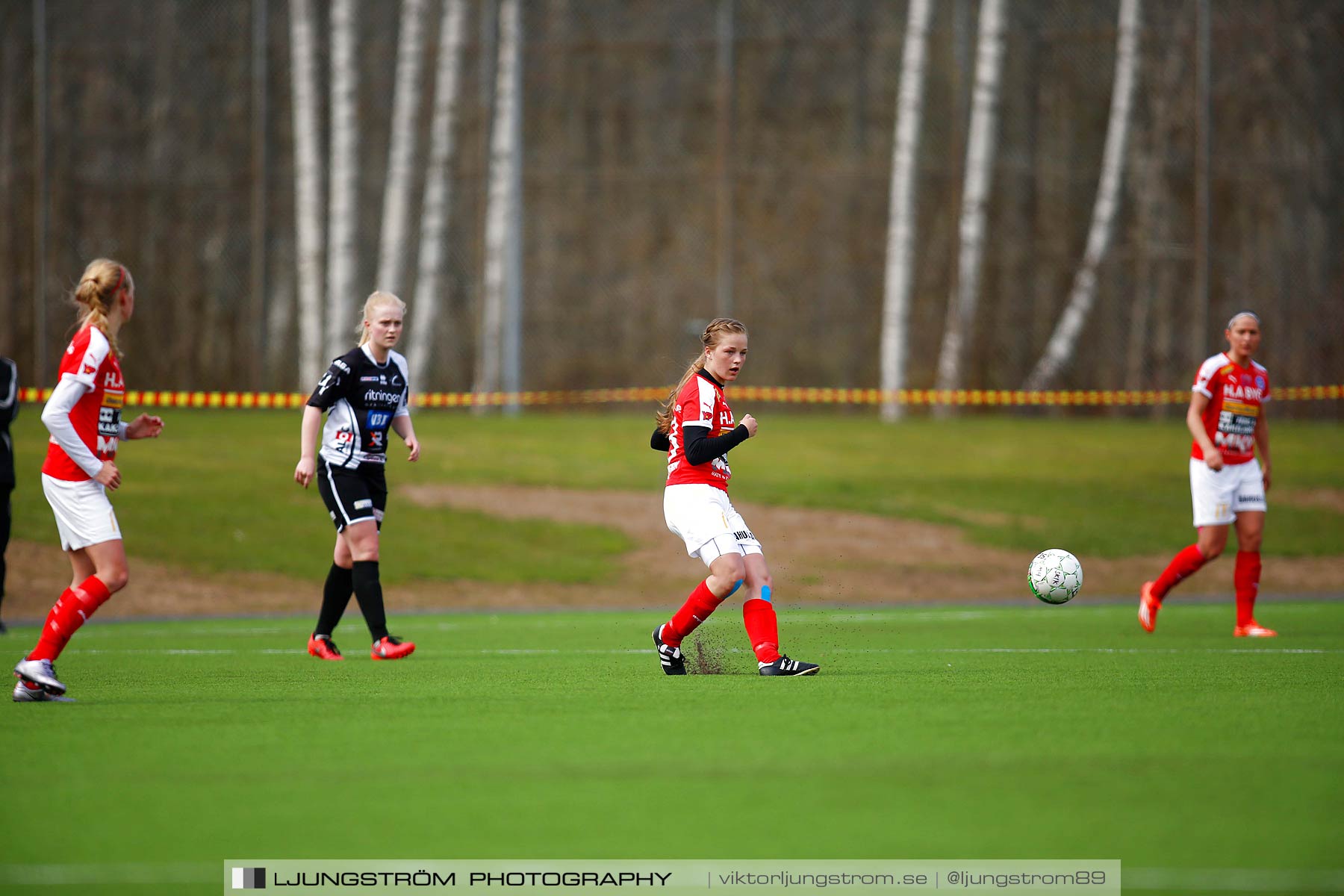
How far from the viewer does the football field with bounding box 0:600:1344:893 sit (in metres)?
4.32

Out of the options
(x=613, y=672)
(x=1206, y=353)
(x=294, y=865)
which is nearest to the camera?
(x=294, y=865)

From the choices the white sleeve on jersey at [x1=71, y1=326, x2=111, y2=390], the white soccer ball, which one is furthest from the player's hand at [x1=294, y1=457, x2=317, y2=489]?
the white soccer ball

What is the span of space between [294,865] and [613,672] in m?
4.69

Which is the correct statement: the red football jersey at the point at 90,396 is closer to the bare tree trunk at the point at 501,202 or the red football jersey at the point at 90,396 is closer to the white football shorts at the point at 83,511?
the white football shorts at the point at 83,511

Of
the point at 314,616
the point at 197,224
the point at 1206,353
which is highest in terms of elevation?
the point at 197,224

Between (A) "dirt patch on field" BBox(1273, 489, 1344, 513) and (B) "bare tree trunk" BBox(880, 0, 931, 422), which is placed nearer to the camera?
(A) "dirt patch on field" BBox(1273, 489, 1344, 513)

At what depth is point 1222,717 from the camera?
6613mm

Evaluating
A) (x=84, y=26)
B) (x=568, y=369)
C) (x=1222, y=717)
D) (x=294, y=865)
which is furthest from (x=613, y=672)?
(x=84, y=26)

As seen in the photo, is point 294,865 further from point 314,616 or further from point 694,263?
point 694,263

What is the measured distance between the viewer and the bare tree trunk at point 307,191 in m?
25.9

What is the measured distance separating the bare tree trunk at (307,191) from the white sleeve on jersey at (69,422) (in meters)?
18.6

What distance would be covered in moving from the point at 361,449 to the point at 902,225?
1675cm

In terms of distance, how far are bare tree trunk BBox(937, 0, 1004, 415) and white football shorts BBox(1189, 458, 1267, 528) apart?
44.4 ft

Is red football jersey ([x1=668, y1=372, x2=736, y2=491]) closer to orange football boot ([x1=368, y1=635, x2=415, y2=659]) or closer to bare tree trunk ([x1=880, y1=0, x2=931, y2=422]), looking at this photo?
orange football boot ([x1=368, y1=635, x2=415, y2=659])
